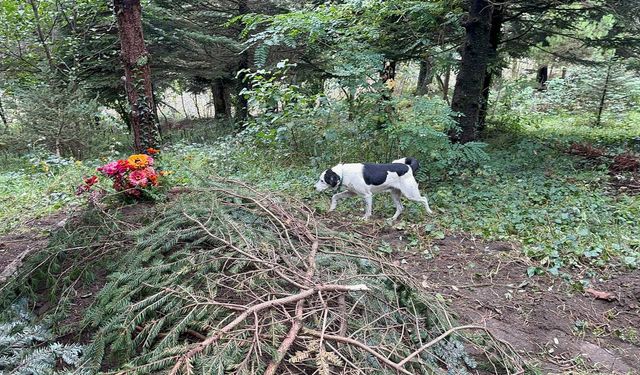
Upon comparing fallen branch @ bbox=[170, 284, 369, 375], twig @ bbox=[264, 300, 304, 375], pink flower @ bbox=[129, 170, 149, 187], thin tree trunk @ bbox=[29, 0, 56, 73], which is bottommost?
twig @ bbox=[264, 300, 304, 375]

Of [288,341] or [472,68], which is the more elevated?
[472,68]

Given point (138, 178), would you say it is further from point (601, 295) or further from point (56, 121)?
point (56, 121)

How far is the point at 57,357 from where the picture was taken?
74.1 inches

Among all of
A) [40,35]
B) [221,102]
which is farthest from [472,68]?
[40,35]

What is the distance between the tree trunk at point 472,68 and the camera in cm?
595

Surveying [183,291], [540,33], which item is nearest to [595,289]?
[183,291]

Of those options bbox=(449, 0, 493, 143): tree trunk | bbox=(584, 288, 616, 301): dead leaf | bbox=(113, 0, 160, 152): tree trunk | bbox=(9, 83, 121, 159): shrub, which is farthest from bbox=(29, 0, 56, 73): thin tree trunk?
bbox=(584, 288, 616, 301): dead leaf

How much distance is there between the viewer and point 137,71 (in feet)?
14.9

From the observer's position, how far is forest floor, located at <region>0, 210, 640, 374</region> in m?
2.65

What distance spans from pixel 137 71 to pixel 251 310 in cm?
386

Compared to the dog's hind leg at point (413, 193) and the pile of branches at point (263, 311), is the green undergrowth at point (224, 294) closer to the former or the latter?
the pile of branches at point (263, 311)

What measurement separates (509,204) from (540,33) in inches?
184

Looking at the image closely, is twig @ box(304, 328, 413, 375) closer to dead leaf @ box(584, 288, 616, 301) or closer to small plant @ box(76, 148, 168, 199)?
dead leaf @ box(584, 288, 616, 301)

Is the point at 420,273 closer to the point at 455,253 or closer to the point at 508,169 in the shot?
the point at 455,253
